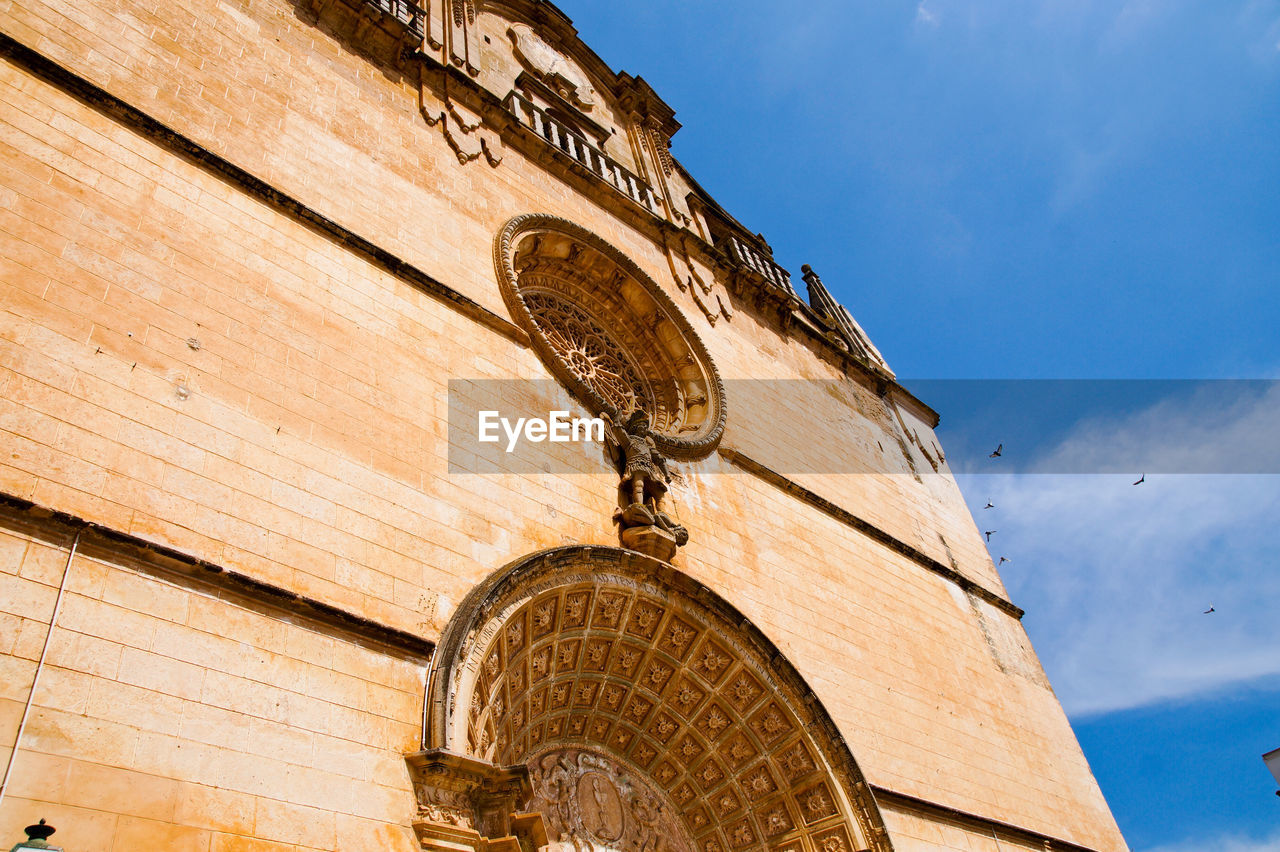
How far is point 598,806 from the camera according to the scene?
7094 mm

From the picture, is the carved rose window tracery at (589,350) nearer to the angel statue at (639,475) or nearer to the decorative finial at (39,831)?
the angel statue at (639,475)

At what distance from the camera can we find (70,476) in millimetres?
4508

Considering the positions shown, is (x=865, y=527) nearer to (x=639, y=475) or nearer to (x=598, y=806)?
(x=639, y=475)

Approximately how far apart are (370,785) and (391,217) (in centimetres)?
488

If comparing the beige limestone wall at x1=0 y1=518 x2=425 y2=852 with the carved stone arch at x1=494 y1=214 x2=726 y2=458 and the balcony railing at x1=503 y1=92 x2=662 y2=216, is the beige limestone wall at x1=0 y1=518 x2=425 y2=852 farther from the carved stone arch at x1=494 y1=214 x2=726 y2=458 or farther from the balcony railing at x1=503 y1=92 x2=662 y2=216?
the balcony railing at x1=503 y1=92 x2=662 y2=216

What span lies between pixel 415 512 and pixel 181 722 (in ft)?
6.72

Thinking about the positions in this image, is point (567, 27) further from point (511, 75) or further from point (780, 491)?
point (780, 491)

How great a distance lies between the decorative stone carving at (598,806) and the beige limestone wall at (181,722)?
221 centimetres

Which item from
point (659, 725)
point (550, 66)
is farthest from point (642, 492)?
point (550, 66)

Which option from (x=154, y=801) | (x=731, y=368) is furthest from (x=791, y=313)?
(x=154, y=801)

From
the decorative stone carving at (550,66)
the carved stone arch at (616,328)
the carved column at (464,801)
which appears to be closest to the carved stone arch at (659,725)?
the carved column at (464,801)

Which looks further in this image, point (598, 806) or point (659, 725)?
point (659, 725)

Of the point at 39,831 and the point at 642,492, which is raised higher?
the point at 642,492

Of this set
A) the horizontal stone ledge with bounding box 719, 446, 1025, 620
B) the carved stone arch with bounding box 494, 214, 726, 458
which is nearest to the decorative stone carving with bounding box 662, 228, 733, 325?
the carved stone arch with bounding box 494, 214, 726, 458
